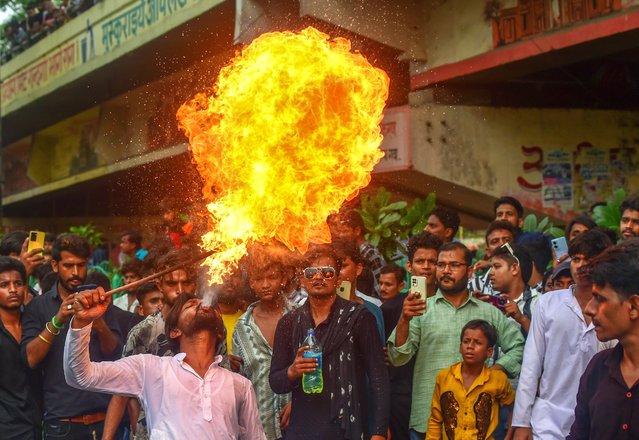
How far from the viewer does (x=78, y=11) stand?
70.2ft

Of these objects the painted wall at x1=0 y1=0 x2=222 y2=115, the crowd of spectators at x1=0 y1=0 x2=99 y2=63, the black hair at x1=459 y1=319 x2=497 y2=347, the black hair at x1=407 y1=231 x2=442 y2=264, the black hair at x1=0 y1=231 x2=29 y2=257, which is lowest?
the black hair at x1=459 y1=319 x2=497 y2=347

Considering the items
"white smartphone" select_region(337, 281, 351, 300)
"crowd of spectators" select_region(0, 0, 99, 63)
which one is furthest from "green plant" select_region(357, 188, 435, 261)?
"crowd of spectators" select_region(0, 0, 99, 63)

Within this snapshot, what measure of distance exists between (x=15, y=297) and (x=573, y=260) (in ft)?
11.8

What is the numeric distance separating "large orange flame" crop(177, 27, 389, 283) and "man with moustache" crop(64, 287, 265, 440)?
0.67m

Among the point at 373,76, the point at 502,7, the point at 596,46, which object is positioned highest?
the point at 502,7

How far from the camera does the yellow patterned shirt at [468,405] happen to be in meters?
6.18

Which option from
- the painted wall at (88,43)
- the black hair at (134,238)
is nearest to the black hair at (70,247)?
the black hair at (134,238)

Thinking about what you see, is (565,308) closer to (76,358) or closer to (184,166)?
(76,358)

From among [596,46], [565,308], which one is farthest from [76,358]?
[596,46]

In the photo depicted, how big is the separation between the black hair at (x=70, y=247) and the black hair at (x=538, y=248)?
337 cm

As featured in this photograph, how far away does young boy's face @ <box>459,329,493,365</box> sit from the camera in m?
→ 6.25

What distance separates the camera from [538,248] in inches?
316

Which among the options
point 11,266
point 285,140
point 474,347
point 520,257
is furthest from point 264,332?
point 520,257

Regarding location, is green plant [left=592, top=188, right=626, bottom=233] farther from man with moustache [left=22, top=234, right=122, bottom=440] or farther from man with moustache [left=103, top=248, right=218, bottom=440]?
man with moustache [left=22, top=234, right=122, bottom=440]
